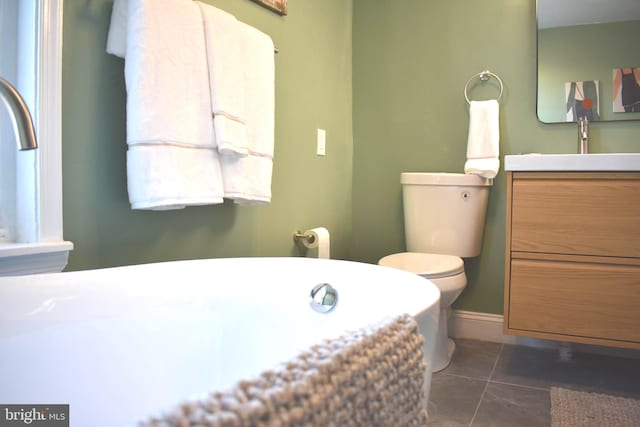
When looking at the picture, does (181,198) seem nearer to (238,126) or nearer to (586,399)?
(238,126)

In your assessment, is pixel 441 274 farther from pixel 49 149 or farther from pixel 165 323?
pixel 49 149

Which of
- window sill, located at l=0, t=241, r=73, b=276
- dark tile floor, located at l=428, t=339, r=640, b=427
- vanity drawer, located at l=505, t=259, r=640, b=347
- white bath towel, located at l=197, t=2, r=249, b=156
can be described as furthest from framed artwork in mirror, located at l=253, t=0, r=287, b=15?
dark tile floor, located at l=428, t=339, r=640, b=427

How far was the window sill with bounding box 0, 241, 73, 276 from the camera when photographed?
100 cm

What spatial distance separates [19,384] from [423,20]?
7.74ft

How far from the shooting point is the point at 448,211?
221cm

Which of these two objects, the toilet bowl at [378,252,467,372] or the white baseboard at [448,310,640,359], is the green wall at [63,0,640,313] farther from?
the toilet bowl at [378,252,467,372]

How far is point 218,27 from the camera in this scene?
1.40m

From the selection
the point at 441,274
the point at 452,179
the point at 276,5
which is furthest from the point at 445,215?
the point at 276,5

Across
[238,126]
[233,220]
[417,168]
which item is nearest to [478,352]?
[417,168]

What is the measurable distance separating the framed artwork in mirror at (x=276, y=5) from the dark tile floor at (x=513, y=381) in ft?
5.38

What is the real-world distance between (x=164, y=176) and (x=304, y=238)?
0.94 metres

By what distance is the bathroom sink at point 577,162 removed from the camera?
Result: 1.58m

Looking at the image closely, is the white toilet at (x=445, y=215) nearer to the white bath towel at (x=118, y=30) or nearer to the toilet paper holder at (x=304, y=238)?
the toilet paper holder at (x=304, y=238)

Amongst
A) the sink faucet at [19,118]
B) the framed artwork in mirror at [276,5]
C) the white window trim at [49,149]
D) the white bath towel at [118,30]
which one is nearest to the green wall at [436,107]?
the framed artwork in mirror at [276,5]
